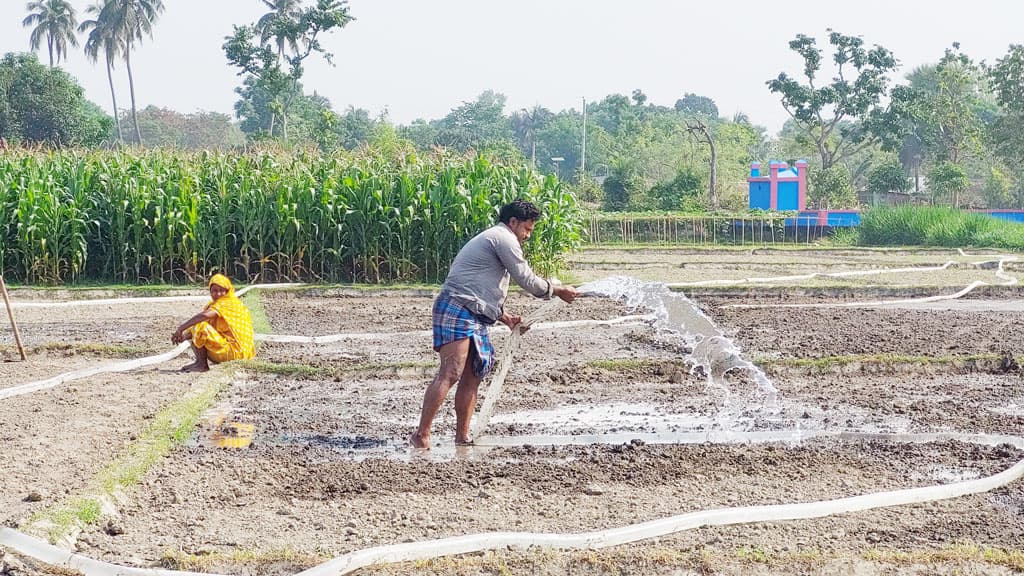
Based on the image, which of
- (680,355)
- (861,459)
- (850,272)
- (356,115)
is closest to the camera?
(861,459)

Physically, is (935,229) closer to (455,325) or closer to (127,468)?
(455,325)

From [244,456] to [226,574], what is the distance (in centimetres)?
245

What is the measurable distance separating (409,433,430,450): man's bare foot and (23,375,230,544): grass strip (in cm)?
154

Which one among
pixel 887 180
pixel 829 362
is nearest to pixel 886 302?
pixel 829 362

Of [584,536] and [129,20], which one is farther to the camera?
[129,20]

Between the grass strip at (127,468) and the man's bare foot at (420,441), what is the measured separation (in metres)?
1.54

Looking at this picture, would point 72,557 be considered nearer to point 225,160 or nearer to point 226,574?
point 226,574

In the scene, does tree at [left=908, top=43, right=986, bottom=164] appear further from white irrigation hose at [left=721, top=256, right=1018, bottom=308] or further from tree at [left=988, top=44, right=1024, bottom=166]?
white irrigation hose at [left=721, top=256, right=1018, bottom=308]

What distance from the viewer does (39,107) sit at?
49938mm

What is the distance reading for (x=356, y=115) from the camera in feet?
268

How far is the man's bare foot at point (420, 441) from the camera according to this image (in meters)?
7.62

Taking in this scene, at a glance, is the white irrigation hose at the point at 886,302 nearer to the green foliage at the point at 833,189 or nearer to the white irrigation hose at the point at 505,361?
the white irrigation hose at the point at 505,361

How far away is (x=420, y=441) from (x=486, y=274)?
1.18 m

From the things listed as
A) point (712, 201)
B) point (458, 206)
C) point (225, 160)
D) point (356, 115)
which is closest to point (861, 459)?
point (458, 206)
